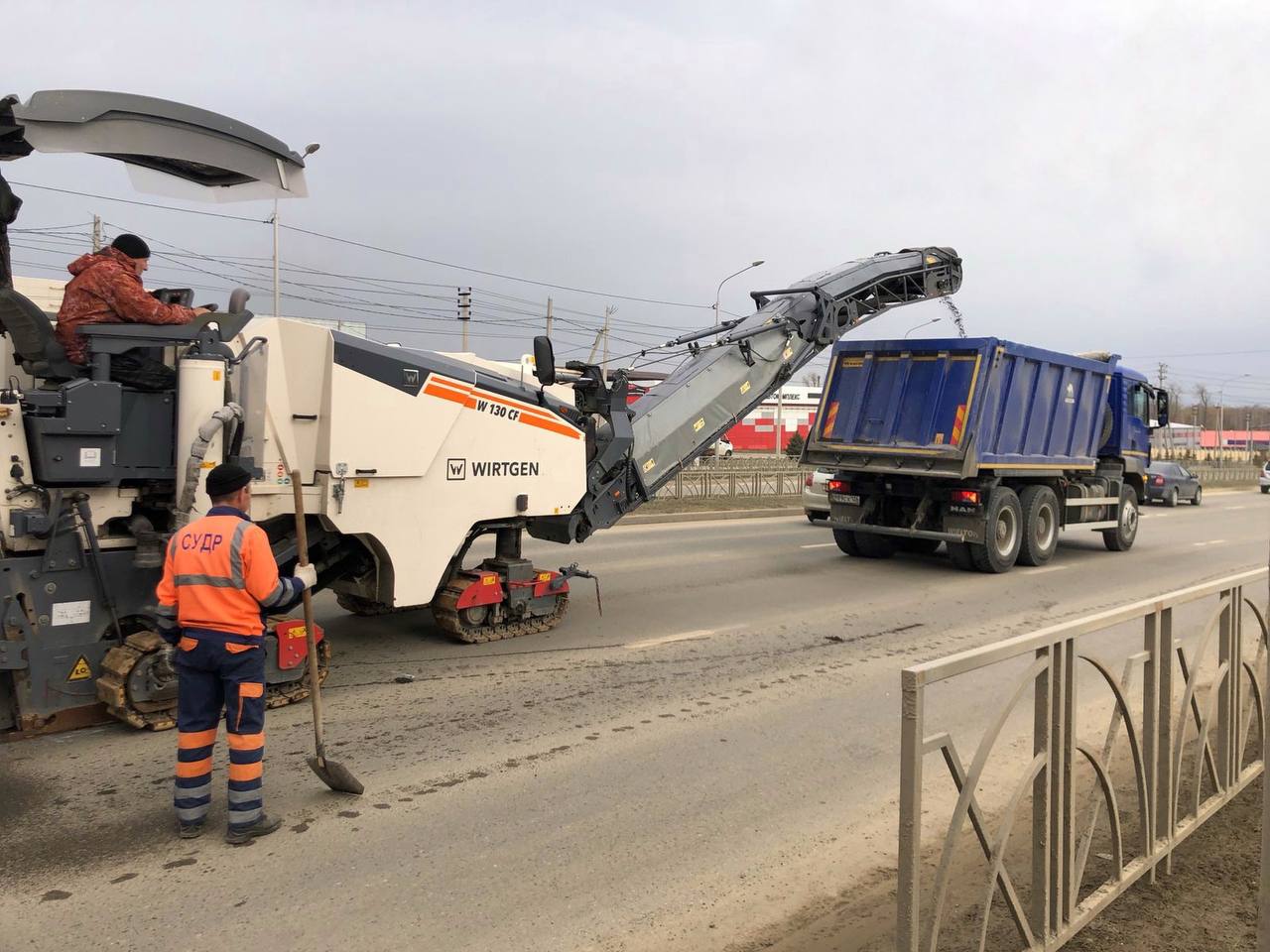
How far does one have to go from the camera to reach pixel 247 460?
19.7ft

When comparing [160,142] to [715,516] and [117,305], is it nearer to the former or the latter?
[117,305]

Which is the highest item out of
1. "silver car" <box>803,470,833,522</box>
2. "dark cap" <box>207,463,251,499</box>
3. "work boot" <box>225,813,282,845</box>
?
"dark cap" <box>207,463,251,499</box>

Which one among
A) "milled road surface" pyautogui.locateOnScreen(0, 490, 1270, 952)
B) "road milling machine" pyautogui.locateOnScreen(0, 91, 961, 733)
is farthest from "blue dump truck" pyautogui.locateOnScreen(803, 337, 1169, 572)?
"road milling machine" pyautogui.locateOnScreen(0, 91, 961, 733)

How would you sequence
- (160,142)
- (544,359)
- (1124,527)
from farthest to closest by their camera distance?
(1124,527) < (544,359) < (160,142)

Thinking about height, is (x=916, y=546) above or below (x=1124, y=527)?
below

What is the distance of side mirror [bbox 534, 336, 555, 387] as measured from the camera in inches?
297

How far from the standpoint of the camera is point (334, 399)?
627 centimetres

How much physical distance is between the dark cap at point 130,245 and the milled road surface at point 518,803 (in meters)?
2.78

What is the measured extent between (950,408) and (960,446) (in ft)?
1.75

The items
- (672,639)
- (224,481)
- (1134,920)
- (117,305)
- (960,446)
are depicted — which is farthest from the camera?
(960,446)

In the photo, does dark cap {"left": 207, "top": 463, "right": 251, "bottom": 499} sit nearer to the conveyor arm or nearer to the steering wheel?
the steering wheel

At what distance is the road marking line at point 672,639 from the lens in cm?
794

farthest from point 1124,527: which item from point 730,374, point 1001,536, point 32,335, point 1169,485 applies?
point 32,335

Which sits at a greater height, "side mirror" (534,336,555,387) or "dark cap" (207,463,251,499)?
"side mirror" (534,336,555,387)
